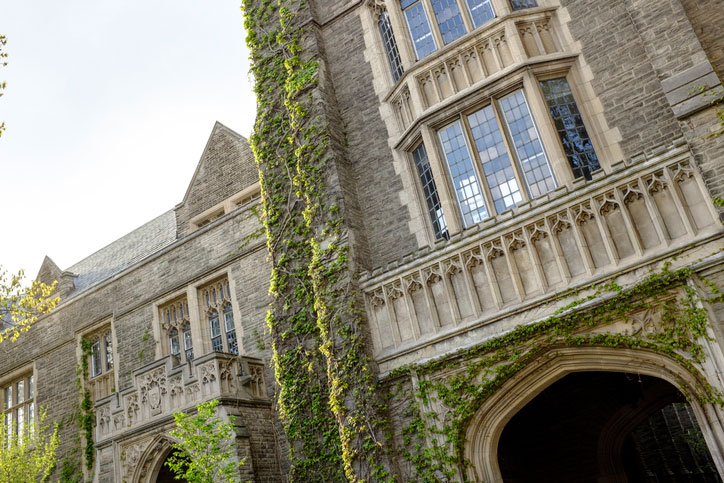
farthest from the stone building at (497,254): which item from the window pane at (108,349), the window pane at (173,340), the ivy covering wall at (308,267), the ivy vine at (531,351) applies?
the window pane at (108,349)

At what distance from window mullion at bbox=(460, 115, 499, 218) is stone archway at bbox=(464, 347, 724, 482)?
2.51 metres

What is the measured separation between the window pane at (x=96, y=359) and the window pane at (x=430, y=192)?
9788 mm

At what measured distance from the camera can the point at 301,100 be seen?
11.3 m

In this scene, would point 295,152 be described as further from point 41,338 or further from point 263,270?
point 41,338

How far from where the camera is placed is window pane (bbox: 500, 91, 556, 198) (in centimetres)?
908

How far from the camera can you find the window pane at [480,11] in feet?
33.0

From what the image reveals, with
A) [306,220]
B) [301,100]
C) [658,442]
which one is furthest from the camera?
[658,442]

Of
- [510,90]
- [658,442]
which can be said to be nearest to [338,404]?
[510,90]

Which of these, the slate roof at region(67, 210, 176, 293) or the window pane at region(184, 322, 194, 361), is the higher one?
the slate roof at region(67, 210, 176, 293)

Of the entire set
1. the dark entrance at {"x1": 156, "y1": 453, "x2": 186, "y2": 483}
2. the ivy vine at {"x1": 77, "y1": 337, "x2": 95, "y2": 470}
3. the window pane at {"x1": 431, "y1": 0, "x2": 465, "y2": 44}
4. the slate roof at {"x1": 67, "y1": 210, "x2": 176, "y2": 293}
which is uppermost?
the slate roof at {"x1": 67, "y1": 210, "x2": 176, "y2": 293}

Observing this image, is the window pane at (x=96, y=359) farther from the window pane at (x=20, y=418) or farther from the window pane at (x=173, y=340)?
the window pane at (x=20, y=418)

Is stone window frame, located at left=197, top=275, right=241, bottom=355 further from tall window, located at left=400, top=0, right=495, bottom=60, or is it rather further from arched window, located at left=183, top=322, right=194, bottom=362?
tall window, located at left=400, top=0, right=495, bottom=60

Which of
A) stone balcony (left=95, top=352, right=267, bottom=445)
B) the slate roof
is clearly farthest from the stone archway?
the slate roof

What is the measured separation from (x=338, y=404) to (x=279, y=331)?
193 centimetres
